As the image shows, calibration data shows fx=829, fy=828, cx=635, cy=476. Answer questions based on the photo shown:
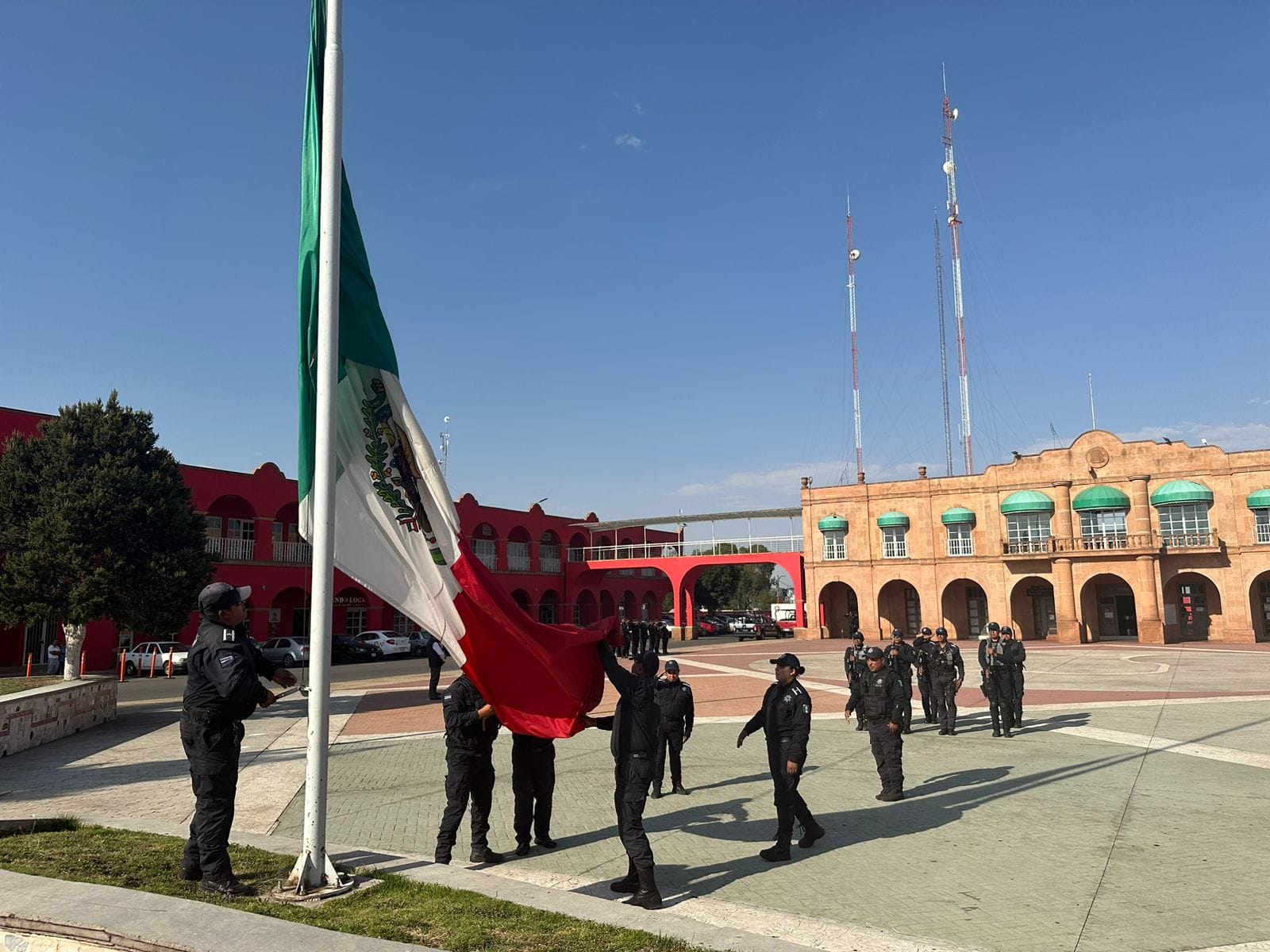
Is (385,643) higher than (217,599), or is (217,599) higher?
(217,599)

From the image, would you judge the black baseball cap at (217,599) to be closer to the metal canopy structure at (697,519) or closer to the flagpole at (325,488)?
the flagpole at (325,488)

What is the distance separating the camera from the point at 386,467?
620cm

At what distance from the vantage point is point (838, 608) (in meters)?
47.2

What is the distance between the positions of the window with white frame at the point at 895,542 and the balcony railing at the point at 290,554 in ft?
93.4

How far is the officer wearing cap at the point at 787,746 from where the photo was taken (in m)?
6.82

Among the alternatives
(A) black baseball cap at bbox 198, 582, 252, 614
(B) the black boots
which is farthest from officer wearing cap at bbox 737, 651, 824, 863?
(A) black baseball cap at bbox 198, 582, 252, 614

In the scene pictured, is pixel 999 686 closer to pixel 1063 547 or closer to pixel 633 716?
pixel 633 716

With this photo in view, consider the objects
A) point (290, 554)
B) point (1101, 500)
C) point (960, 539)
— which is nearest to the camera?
point (290, 554)

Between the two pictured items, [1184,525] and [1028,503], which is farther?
[1028,503]

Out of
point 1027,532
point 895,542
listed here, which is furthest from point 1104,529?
point 895,542

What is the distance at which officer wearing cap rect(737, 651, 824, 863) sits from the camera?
22.4 feet

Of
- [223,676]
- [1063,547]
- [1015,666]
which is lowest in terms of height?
[1015,666]

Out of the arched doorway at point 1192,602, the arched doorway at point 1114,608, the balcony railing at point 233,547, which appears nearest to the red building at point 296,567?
the balcony railing at point 233,547

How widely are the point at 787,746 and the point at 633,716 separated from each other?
187cm
